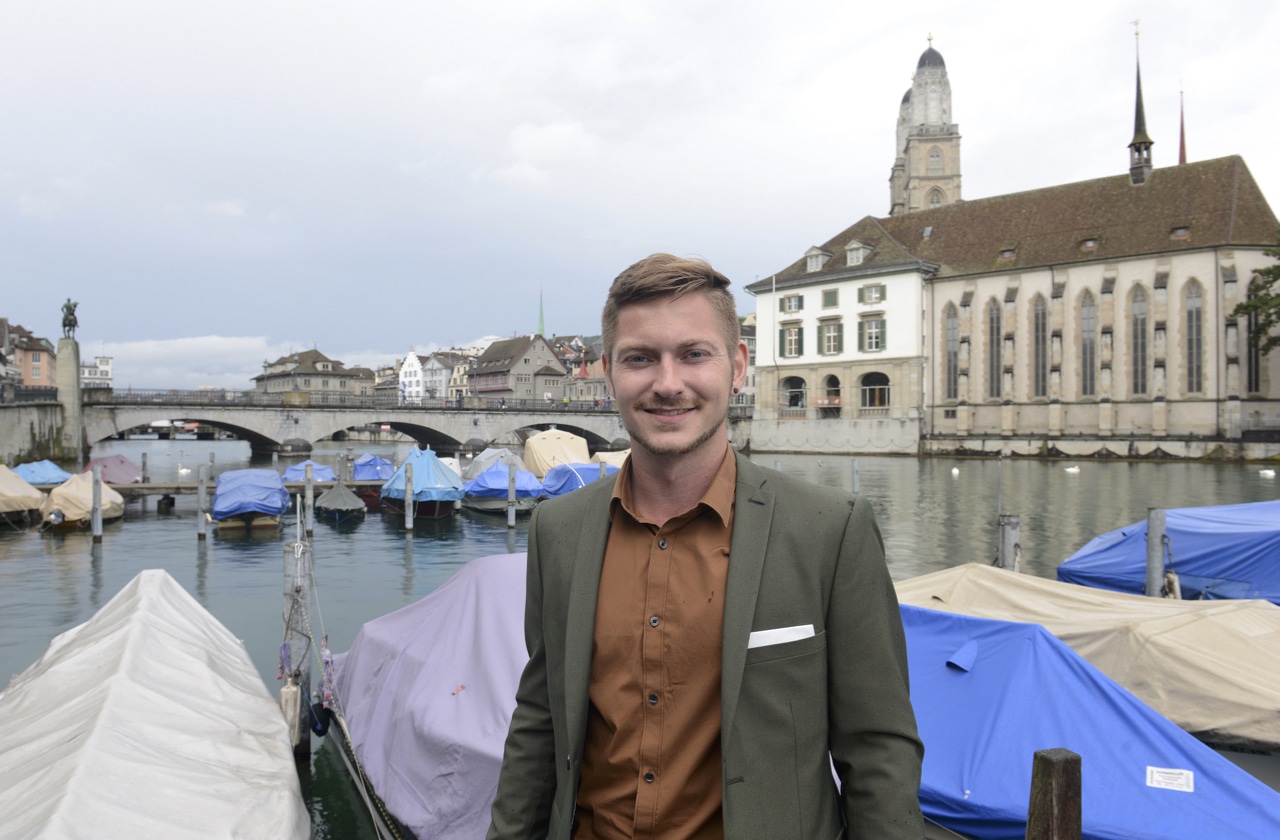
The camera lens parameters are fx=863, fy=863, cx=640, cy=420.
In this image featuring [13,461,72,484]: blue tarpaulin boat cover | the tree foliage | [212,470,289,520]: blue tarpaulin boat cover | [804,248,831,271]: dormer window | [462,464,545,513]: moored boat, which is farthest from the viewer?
[804,248,831,271]: dormer window

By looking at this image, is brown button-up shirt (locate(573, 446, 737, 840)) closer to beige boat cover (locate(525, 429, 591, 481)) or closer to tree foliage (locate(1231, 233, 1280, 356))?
beige boat cover (locate(525, 429, 591, 481))

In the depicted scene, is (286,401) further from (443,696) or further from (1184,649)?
(1184,649)

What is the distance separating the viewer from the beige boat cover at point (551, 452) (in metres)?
33.9

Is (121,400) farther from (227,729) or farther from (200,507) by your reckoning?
(227,729)

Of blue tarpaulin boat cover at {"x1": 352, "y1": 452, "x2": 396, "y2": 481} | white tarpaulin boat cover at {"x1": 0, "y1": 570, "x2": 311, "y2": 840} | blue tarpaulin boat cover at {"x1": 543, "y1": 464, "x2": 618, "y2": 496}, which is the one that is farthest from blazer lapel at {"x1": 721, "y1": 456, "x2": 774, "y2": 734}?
blue tarpaulin boat cover at {"x1": 352, "y1": 452, "x2": 396, "y2": 481}

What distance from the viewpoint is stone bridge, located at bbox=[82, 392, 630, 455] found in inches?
1748

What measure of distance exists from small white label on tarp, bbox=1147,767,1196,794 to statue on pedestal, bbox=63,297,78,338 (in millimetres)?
→ 48094

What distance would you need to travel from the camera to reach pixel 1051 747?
201 inches

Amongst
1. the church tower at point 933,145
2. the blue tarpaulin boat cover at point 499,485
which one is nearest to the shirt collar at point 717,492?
the blue tarpaulin boat cover at point 499,485

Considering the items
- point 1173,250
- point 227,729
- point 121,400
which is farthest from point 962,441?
point 227,729

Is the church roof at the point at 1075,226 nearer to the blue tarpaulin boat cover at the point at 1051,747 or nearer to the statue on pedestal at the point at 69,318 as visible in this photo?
the statue on pedestal at the point at 69,318

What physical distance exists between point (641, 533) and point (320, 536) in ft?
78.9

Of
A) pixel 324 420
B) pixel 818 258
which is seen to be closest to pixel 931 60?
pixel 818 258

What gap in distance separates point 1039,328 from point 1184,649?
54.1 meters
